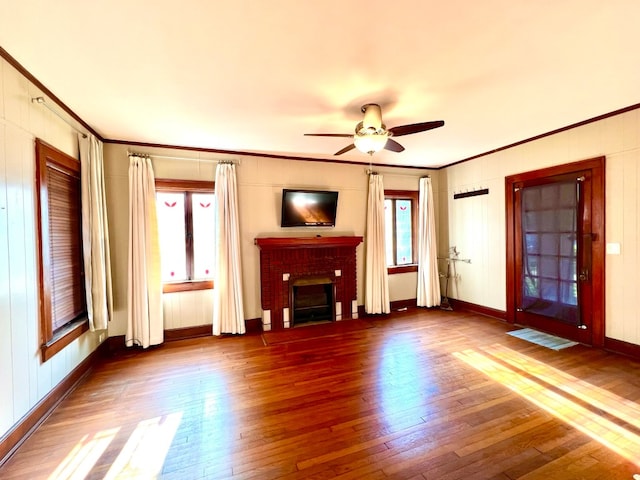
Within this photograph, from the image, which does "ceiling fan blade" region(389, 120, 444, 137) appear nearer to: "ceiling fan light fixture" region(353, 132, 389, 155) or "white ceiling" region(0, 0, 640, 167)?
"ceiling fan light fixture" region(353, 132, 389, 155)

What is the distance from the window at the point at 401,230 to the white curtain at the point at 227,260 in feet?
9.18

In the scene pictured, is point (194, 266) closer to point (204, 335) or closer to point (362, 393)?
point (204, 335)

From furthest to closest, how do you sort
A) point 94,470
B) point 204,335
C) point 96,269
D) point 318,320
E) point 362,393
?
1. point 318,320
2. point 204,335
3. point 96,269
4. point 362,393
5. point 94,470

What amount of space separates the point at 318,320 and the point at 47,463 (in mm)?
3376

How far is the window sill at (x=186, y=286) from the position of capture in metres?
3.99

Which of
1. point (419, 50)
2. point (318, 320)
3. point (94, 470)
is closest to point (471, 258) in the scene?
point (318, 320)

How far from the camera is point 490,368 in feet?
9.85

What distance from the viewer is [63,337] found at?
2627 mm

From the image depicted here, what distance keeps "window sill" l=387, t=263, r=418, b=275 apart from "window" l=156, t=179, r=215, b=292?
124 inches

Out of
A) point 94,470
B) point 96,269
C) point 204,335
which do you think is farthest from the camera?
point 204,335

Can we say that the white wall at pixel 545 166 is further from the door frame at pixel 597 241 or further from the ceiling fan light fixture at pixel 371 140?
the ceiling fan light fixture at pixel 371 140

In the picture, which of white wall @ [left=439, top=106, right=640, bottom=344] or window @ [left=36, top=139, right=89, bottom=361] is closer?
window @ [left=36, top=139, right=89, bottom=361]

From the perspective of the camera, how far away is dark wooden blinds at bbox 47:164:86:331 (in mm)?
2629

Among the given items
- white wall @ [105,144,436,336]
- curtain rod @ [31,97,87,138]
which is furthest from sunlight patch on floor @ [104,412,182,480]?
curtain rod @ [31,97,87,138]
